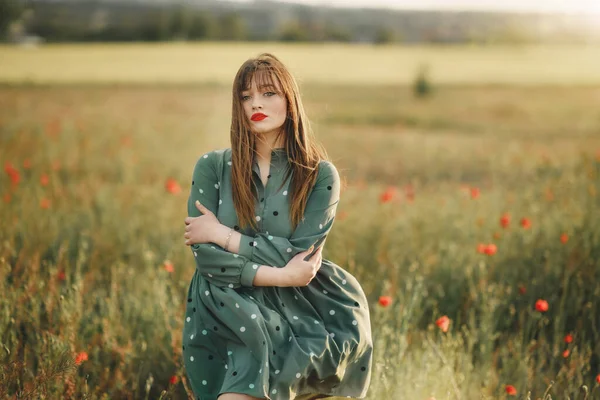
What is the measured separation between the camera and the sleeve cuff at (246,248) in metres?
2.43

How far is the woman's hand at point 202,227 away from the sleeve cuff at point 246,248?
104 mm

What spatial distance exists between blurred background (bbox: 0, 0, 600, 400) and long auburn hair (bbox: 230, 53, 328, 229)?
0.47 ft

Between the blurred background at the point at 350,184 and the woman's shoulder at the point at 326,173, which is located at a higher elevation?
the woman's shoulder at the point at 326,173

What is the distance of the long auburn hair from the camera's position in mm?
2504

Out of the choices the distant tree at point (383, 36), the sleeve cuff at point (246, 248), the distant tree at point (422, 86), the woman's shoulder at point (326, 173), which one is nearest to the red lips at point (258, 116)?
the woman's shoulder at point (326, 173)

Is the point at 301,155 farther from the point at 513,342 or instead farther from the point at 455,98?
the point at 455,98

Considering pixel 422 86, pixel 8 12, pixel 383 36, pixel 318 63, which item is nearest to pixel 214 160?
pixel 8 12

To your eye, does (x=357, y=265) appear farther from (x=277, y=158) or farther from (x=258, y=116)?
(x=258, y=116)

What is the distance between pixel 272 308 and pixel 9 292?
4.99 ft

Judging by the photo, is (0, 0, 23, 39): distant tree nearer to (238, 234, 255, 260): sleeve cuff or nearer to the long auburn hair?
the long auburn hair

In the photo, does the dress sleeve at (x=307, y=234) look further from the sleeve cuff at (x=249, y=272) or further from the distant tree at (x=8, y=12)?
the distant tree at (x=8, y=12)

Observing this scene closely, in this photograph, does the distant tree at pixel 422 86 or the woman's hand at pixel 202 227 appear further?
the distant tree at pixel 422 86

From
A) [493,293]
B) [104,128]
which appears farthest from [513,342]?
[104,128]

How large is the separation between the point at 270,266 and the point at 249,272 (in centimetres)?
8
